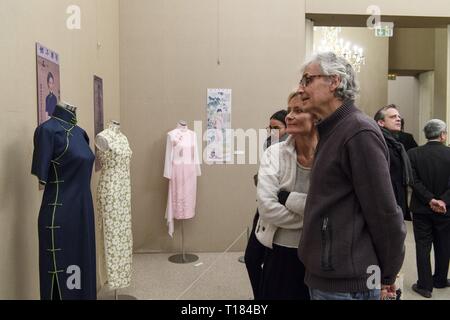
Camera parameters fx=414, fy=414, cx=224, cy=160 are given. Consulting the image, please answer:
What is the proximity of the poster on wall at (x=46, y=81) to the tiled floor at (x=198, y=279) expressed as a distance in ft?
6.00

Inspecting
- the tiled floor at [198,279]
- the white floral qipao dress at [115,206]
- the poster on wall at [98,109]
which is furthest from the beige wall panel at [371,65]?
the white floral qipao dress at [115,206]

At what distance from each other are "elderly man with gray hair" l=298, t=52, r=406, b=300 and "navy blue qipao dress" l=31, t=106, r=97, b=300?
1356 millimetres

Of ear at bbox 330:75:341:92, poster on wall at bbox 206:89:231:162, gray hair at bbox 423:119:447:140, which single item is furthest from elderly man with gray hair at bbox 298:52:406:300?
poster on wall at bbox 206:89:231:162

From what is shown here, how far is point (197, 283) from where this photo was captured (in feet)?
13.0

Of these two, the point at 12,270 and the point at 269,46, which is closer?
the point at 12,270

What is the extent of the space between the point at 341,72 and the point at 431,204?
2.79m

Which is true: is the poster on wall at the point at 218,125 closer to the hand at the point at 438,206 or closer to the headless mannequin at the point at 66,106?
the hand at the point at 438,206

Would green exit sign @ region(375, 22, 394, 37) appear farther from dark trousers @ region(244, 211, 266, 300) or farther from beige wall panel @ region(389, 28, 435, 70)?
beige wall panel @ region(389, 28, 435, 70)

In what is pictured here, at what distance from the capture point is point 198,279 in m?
4.09

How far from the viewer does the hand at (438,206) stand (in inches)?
146

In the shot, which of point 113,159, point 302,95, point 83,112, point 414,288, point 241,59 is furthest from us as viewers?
point 241,59
